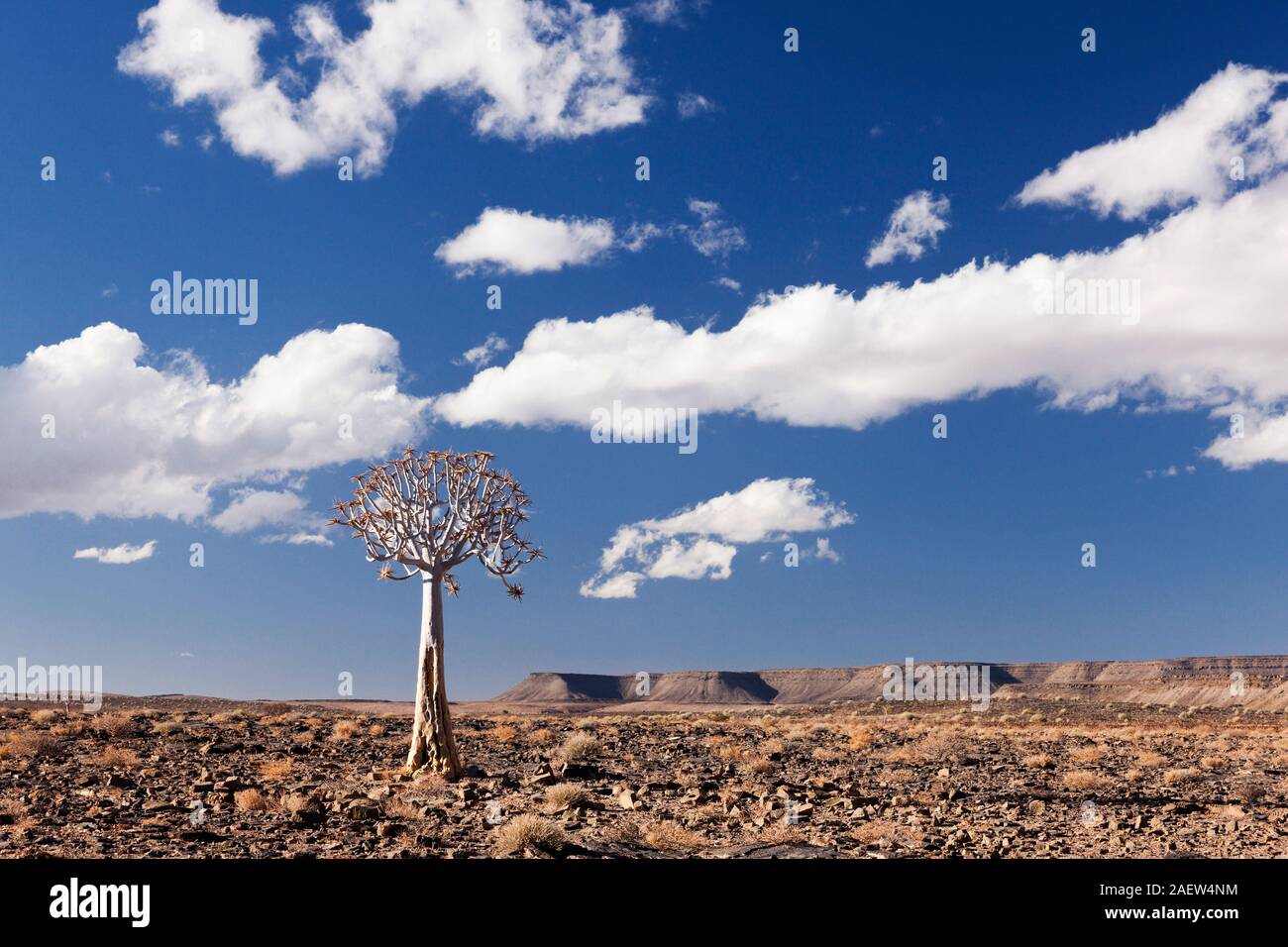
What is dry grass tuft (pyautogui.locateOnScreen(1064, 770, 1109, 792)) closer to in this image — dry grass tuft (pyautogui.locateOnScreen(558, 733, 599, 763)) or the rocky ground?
the rocky ground

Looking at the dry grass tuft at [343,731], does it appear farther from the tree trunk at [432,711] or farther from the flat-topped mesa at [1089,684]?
the flat-topped mesa at [1089,684]

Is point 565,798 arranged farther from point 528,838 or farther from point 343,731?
point 343,731

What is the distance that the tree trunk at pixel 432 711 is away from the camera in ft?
64.5

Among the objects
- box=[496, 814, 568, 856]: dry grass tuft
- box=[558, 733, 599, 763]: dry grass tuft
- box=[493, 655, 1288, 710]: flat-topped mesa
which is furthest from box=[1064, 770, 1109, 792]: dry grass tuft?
box=[493, 655, 1288, 710]: flat-topped mesa

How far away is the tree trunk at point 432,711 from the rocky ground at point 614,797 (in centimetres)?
44

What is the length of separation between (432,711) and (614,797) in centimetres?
414

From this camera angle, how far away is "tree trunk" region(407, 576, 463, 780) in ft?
64.5

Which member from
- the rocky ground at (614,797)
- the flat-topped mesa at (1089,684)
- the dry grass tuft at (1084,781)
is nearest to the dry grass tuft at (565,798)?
the rocky ground at (614,797)

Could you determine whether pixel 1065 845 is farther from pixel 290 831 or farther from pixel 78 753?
pixel 78 753

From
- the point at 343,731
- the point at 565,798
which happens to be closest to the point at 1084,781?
the point at 565,798

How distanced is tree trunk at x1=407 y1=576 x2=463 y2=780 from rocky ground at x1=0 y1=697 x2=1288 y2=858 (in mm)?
437
